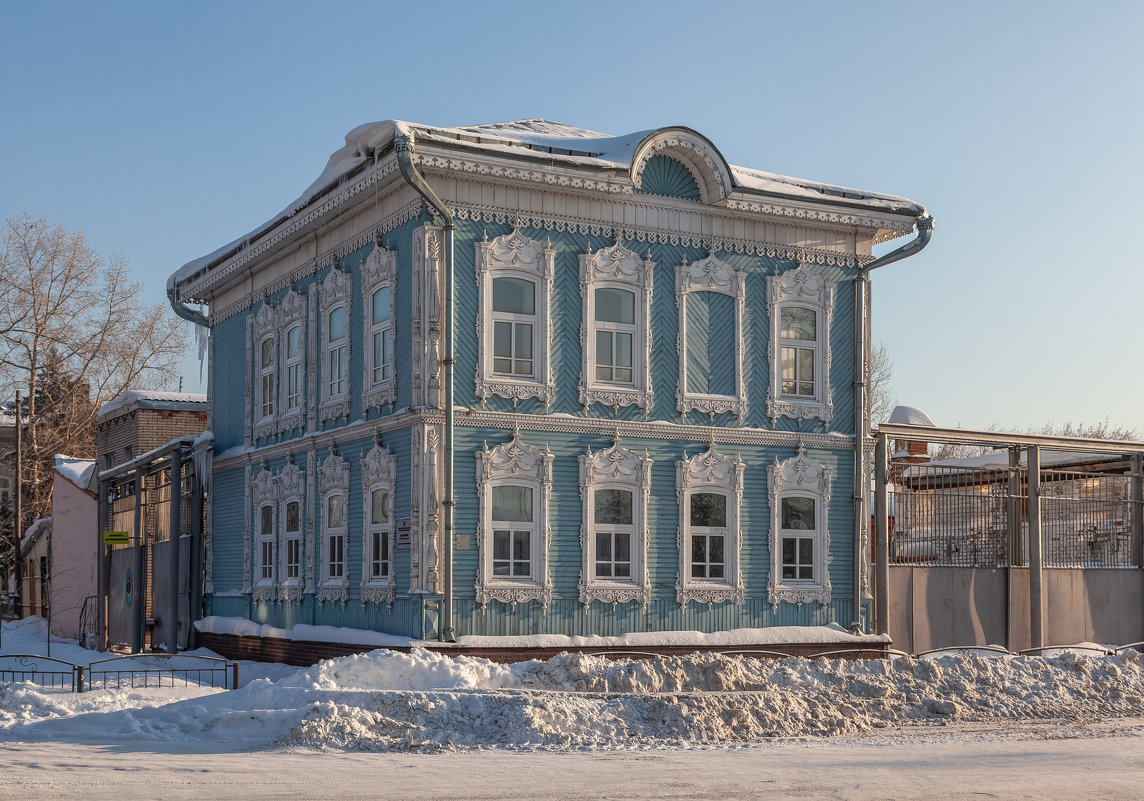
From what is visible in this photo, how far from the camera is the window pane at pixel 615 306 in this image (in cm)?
2167

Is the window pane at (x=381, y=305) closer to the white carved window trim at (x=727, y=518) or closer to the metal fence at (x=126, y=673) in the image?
the white carved window trim at (x=727, y=518)

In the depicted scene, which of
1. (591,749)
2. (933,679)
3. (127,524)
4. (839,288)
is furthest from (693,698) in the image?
(127,524)

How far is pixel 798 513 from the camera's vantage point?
22.9 m

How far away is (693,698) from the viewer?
643 inches

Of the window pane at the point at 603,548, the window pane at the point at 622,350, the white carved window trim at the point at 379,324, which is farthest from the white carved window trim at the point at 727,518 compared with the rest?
the white carved window trim at the point at 379,324

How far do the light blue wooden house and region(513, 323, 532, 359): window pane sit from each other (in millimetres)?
44

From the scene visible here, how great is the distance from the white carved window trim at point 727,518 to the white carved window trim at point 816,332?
4.34 feet

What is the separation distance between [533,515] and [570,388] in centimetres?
204

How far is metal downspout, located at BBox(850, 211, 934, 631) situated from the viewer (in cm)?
2309

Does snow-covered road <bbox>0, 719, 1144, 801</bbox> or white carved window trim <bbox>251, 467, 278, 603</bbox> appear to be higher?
white carved window trim <bbox>251, 467, 278, 603</bbox>

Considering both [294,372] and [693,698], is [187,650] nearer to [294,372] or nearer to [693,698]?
[294,372]

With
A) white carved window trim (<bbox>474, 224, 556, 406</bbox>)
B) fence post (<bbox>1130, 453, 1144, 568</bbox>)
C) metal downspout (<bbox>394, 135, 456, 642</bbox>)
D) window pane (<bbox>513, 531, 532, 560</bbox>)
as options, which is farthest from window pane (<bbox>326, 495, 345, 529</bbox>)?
fence post (<bbox>1130, 453, 1144, 568</bbox>)

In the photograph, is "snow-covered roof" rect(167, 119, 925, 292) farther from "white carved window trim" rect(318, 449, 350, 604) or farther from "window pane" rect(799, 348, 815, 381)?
"white carved window trim" rect(318, 449, 350, 604)

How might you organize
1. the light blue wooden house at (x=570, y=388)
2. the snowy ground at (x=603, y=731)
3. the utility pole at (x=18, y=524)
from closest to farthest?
the snowy ground at (x=603, y=731), the light blue wooden house at (x=570, y=388), the utility pole at (x=18, y=524)
